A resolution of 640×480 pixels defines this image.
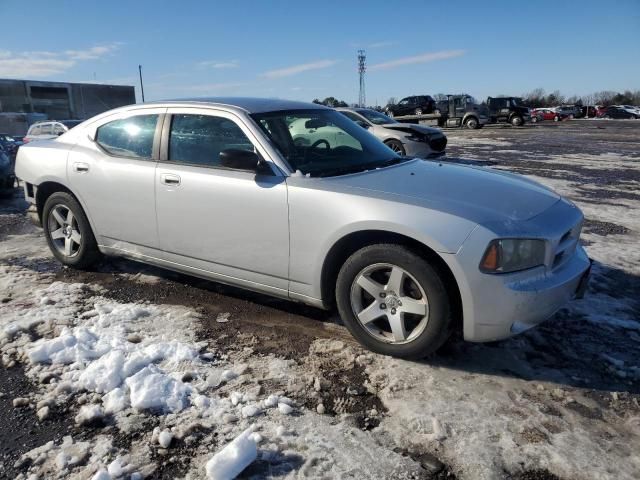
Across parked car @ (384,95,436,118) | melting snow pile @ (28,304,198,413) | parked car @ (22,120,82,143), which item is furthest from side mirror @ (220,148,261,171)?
parked car @ (384,95,436,118)

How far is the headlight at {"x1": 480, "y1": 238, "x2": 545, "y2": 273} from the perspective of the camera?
8.85ft

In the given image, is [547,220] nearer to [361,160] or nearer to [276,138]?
Result: [361,160]

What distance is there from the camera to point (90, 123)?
14.9 feet

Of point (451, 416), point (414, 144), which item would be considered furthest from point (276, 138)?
point (414, 144)

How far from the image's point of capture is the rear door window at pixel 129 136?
4.06 meters

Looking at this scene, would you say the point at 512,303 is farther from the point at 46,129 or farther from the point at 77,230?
the point at 46,129

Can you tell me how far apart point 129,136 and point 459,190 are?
9.08 feet

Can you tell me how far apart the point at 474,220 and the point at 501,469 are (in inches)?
49.6

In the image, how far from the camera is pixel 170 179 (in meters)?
3.77

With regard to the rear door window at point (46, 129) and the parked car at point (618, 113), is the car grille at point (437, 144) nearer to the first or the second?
the rear door window at point (46, 129)

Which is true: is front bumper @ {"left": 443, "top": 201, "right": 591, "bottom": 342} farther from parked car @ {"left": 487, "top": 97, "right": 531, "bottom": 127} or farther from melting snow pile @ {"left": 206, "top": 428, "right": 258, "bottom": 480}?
parked car @ {"left": 487, "top": 97, "right": 531, "bottom": 127}

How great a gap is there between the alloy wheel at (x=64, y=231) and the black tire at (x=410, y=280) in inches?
111

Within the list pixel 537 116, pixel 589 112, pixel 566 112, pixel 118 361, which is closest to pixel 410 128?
pixel 118 361

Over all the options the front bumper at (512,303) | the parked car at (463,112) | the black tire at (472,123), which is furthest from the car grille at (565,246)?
the black tire at (472,123)
